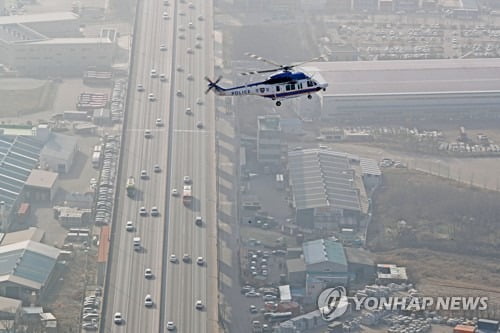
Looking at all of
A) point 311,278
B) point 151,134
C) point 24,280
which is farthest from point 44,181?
point 311,278

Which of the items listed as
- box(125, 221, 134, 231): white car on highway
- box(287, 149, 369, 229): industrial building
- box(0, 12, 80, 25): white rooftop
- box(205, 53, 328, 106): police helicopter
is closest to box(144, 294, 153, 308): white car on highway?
box(125, 221, 134, 231): white car on highway

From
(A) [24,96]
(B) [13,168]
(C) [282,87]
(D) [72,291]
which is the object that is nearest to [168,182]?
(D) [72,291]

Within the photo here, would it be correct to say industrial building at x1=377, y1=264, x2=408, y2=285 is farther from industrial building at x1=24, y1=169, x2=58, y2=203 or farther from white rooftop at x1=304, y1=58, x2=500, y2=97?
white rooftop at x1=304, y1=58, x2=500, y2=97

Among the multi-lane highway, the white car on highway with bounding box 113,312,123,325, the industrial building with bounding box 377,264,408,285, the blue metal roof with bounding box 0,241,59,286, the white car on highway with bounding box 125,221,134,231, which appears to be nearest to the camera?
the white car on highway with bounding box 113,312,123,325

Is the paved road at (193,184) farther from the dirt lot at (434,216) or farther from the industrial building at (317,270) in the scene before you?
the dirt lot at (434,216)

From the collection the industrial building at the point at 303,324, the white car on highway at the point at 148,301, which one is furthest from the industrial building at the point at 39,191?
the industrial building at the point at 303,324
